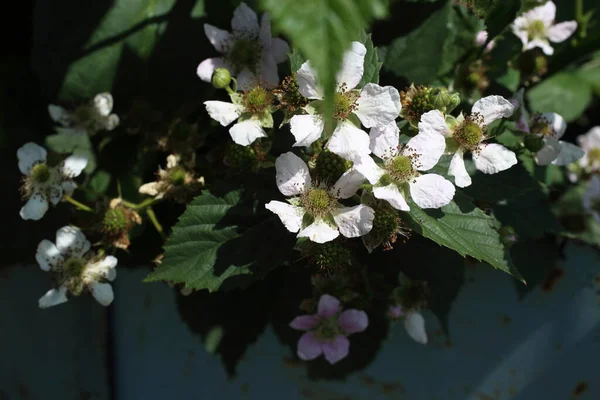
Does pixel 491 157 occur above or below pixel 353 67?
below

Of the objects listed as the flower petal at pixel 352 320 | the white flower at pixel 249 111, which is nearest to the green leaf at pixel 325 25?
the white flower at pixel 249 111

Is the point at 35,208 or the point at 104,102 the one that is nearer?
the point at 35,208

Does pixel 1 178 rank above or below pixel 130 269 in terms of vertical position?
above

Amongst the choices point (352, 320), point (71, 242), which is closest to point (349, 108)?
point (352, 320)

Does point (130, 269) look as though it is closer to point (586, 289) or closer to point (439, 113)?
point (439, 113)

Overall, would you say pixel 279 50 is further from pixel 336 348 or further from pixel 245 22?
pixel 336 348

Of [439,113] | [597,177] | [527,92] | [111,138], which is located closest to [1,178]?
[111,138]

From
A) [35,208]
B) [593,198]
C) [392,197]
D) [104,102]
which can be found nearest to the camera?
[392,197]

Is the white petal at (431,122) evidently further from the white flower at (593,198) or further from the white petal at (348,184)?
the white flower at (593,198)
